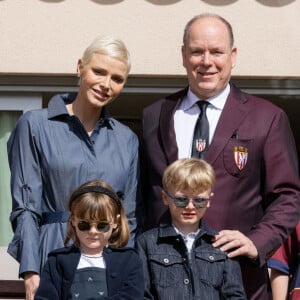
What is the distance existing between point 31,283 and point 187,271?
581mm

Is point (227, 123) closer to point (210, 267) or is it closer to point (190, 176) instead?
point (190, 176)

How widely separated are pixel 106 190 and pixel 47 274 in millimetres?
371

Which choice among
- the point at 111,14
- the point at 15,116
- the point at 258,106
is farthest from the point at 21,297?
the point at 258,106

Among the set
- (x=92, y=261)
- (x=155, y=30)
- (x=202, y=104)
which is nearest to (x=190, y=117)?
(x=202, y=104)

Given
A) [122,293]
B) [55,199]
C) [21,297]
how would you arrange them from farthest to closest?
[21,297], [55,199], [122,293]

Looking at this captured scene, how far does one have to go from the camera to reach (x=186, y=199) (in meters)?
4.56

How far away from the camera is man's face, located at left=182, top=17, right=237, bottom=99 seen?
486 centimetres

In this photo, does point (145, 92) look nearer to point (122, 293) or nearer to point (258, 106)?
point (258, 106)

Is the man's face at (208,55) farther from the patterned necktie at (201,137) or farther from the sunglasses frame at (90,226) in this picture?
the sunglasses frame at (90,226)

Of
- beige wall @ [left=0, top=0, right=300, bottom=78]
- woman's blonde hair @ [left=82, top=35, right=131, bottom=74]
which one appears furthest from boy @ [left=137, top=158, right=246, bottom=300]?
beige wall @ [left=0, top=0, right=300, bottom=78]

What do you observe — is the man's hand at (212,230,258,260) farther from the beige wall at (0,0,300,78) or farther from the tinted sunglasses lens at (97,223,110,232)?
the beige wall at (0,0,300,78)

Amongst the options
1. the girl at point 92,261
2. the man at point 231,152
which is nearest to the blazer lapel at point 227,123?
the man at point 231,152

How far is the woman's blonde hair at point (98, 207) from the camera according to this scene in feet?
14.5

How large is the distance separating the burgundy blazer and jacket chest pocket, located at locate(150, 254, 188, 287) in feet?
1.04
